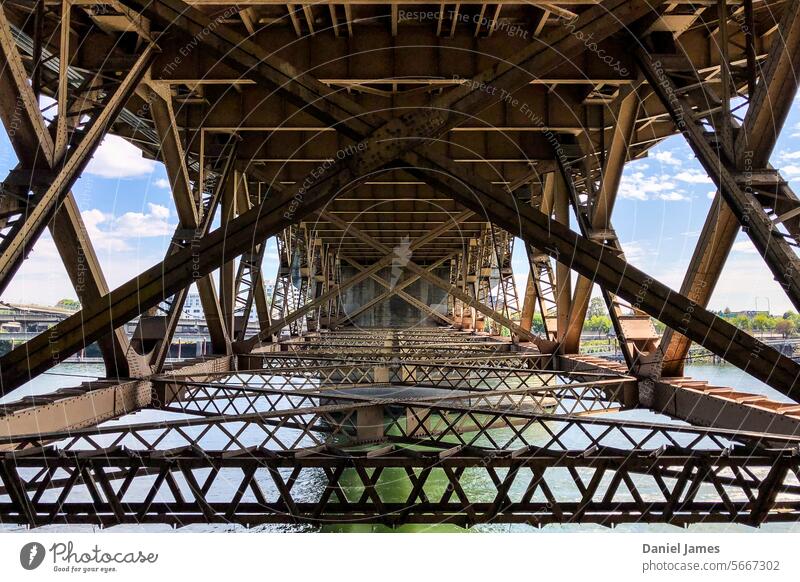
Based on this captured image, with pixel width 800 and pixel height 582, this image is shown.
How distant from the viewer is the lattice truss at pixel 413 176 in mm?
7453

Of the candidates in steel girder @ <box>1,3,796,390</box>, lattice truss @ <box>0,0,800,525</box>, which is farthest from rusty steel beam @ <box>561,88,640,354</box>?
steel girder @ <box>1,3,796,390</box>

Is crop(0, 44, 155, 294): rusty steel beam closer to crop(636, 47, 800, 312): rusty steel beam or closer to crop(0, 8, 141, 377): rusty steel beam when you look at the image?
crop(0, 8, 141, 377): rusty steel beam

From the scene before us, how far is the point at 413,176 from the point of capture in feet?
40.9

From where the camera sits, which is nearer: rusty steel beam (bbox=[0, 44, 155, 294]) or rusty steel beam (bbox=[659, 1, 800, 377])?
rusty steel beam (bbox=[0, 44, 155, 294])

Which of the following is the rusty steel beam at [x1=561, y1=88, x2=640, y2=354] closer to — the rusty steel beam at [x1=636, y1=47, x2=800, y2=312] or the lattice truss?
the lattice truss

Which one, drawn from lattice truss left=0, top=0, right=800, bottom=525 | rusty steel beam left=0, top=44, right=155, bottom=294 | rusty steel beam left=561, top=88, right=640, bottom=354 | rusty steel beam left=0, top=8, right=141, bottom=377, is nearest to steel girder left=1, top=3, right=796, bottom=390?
lattice truss left=0, top=0, right=800, bottom=525

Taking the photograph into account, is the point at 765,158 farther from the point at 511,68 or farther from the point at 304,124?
the point at 304,124

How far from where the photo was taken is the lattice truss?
7.45 m

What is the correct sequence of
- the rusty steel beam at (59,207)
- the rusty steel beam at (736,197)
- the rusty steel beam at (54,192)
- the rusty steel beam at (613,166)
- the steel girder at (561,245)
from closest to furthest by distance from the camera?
the rusty steel beam at (54,192)
the rusty steel beam at (736,197)
the rusty steel beam at (59,207)
the steel girder at (561,245)
the rusty steel beam at (613,166)

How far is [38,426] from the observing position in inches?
360

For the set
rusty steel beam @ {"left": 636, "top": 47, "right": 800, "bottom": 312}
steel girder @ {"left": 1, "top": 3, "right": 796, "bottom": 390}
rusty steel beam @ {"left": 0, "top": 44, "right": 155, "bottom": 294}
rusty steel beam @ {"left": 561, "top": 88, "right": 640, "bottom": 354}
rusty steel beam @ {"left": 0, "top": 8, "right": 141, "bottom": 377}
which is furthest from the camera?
rusty steel beam @ {"left": 561, "top": 88, "right": 640, "bottom": 354}

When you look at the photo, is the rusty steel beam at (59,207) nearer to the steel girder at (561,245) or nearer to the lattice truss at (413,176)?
the lattice truss at (413,176)

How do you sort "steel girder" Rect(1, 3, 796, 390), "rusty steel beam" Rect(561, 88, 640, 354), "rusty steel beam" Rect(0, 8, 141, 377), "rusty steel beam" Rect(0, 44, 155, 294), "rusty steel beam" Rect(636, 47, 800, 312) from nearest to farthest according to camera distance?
"rusty steel beam" Rect(0, 44, 155, 294)
"rusty steel beam" Rect(636, 47, 800, 312)
"rusty steel beam" Rect(0, 8, 141, 377)
"steel girder" Rect(1, 3, 796, 390)
"rusty steel beam" Rect(561, 88, 640, 354)

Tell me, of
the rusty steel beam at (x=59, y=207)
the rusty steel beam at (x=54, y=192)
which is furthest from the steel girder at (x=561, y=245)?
the rusty steel beam at (x=59, y=207)
